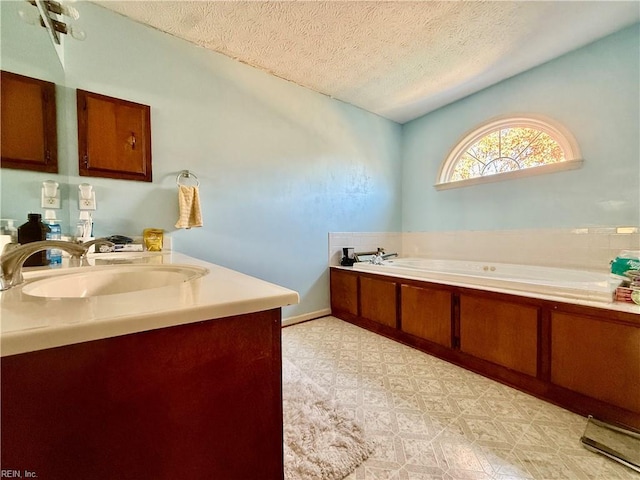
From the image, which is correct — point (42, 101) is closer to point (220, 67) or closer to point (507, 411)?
point (220, 67)

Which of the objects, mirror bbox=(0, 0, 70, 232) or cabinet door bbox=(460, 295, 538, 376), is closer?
mirror bbox=(0, 0, 70, 232)

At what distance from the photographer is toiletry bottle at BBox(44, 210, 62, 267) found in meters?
1.17

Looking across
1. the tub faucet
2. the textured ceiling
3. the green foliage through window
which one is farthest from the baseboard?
the textured ceiling

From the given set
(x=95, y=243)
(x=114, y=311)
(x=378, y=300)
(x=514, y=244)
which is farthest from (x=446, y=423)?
(x=514, y=244)

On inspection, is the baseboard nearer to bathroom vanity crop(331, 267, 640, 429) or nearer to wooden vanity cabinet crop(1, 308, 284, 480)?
bathroom vanity crop(331, 267, 640, 429)

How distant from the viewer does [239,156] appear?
95.4 inches

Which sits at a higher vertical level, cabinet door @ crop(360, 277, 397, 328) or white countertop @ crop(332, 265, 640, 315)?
white countertop @ crop(332, 265, 640, 315)

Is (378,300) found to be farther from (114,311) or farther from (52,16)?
(52,16)

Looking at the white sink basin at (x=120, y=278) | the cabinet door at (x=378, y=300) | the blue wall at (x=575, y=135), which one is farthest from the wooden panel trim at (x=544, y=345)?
the white sink basin at (x=120, y=278)

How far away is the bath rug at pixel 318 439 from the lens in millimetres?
1079

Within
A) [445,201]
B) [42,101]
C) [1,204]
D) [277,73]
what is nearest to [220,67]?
[277,73]

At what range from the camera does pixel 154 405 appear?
467mm

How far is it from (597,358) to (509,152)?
219cm

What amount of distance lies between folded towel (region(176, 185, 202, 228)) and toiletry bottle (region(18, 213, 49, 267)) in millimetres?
873
